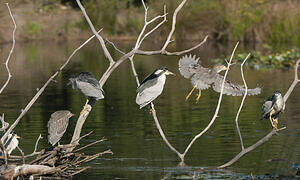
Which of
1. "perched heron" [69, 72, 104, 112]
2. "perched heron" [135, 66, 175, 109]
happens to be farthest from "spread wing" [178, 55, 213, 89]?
"perched heron" [69, 72, 104, 112]

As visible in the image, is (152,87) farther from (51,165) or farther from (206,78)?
(51,165)

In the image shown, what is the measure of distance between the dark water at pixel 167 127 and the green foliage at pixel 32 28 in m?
16.9

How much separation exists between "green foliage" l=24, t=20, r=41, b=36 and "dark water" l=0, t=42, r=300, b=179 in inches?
666

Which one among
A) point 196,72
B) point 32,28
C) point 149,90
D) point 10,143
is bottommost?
point 10,143

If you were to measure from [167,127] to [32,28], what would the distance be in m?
29.1

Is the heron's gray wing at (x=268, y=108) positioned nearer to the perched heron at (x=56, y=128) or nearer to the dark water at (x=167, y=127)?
the dark water at (x=167, y=127)

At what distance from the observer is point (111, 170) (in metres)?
10.2

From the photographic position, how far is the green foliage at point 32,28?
4131 cm

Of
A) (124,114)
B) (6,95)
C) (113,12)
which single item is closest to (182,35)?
(113,12)

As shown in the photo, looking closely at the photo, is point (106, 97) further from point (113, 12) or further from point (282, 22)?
point (113, 12)

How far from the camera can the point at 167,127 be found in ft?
44.8

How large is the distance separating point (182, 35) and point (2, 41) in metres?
9.35

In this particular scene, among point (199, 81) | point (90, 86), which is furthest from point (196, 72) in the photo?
point (90, 86)

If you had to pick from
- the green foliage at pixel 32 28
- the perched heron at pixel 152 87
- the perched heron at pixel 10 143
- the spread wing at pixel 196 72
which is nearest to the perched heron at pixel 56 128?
the perched heron at pixel 10 143
